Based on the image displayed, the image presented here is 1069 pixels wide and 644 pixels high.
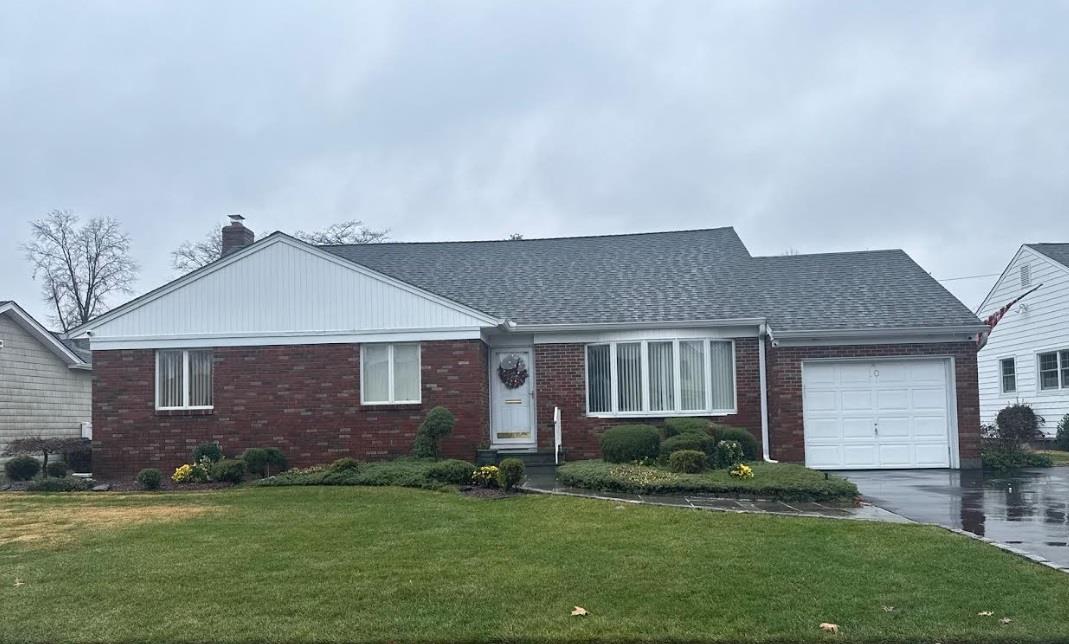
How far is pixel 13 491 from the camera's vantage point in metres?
15.5

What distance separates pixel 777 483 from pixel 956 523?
102 inches

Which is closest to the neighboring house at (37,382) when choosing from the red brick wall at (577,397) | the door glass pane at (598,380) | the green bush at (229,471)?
the green bush at (229,471)

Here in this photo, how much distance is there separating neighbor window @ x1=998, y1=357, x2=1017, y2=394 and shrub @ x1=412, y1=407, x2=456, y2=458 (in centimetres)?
1974

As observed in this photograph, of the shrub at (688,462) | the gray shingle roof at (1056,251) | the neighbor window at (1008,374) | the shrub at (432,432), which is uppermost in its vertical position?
the gray shingle roof at (1056,251)

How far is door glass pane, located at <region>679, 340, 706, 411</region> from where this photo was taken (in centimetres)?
1802

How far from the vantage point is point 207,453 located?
1681 cm

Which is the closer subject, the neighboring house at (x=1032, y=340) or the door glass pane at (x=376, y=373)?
the door glass pane at (x=376, y=373)

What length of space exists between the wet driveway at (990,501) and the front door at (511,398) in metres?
6.53

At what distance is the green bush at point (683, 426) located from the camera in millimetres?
16172

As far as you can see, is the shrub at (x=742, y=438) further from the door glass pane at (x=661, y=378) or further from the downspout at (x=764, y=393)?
the door glass pane at (x=661, y=378)

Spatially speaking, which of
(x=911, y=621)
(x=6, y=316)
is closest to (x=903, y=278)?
(x=911, y=621)

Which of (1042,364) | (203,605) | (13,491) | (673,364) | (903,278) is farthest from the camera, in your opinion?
(1042,364)

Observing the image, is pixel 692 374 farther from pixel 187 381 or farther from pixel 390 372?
pixel 187 381

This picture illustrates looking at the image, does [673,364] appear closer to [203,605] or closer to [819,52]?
[819,52]
